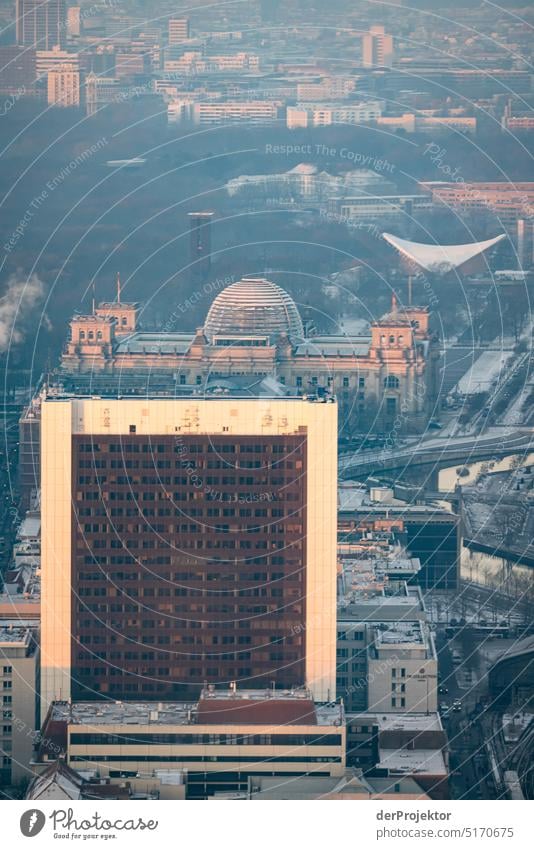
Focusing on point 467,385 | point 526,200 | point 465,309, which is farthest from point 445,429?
point 526,200

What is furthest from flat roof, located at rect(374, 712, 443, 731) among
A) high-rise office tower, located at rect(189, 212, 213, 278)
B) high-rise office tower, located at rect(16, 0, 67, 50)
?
high-rise office tower, located at rect(16, 0, 67, 50)

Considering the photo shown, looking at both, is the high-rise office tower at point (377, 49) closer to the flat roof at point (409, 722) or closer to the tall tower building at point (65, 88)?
the tall tower building at point (65, 88)

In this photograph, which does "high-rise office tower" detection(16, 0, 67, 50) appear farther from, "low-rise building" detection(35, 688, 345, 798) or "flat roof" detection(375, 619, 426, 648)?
"low-rise building" detection(35, 688, 345, 798)

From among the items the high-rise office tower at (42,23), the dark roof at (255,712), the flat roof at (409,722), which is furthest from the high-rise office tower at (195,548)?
the high-rise office tower at (42,23)

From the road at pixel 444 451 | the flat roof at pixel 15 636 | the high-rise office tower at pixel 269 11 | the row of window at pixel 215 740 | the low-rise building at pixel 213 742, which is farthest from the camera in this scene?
the high-rise office tower at pixel 269 11

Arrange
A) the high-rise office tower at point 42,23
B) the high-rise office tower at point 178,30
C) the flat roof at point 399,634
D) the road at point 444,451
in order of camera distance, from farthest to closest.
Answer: the high-rise office tower at point 178,30 → the high-rise office tower at point 42,23 → the road at point 444,451 → the flat roof at point 399,634

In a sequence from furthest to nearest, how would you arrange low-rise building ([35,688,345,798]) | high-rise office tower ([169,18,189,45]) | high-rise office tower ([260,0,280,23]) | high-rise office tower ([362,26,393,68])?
1. high-rise office tower ([362,26,393,68])
2. high-rise office tower ([260,0,280,23])
3. high-rise office tower ([169,18,189,45])
4. low-rise building ([35,688,345,798])

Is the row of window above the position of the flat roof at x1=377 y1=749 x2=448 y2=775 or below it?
above
